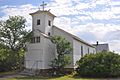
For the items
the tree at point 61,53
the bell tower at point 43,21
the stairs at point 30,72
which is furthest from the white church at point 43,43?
the tree at point 61,53

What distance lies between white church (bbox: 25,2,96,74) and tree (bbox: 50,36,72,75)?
4.97 ft

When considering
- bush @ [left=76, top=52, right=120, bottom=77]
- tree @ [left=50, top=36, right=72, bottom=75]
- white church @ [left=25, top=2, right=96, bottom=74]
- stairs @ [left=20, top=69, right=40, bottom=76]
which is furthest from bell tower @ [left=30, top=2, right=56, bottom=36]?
bush @ [left=76, top=52, right=120, bottom=77]

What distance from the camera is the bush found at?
33500mm

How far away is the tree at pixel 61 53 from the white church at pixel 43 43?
1516 millimetres

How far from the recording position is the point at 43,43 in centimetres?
3784

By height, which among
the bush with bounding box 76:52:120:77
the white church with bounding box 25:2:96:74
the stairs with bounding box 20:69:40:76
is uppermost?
the white church with bounding box 25:2:96:74

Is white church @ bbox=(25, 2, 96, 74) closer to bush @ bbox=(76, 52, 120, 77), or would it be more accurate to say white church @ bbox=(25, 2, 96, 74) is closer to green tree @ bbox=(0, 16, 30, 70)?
green tree @ bbox=(0, 16, 30, 70)

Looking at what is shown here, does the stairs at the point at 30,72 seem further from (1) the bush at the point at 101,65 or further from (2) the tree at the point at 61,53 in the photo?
(1) the bush at the point at 101,65

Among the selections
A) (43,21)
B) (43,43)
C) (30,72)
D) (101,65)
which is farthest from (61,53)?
(101,65)

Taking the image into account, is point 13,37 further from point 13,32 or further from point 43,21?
point 43,21

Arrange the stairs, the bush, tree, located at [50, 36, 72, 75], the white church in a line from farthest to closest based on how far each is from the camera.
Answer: the white church, tree, located at [50, 36, 72, 75], the stairs, the bush

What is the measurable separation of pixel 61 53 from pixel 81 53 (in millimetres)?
8617

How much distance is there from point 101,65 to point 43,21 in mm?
12523

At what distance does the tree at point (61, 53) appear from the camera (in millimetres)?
36844
